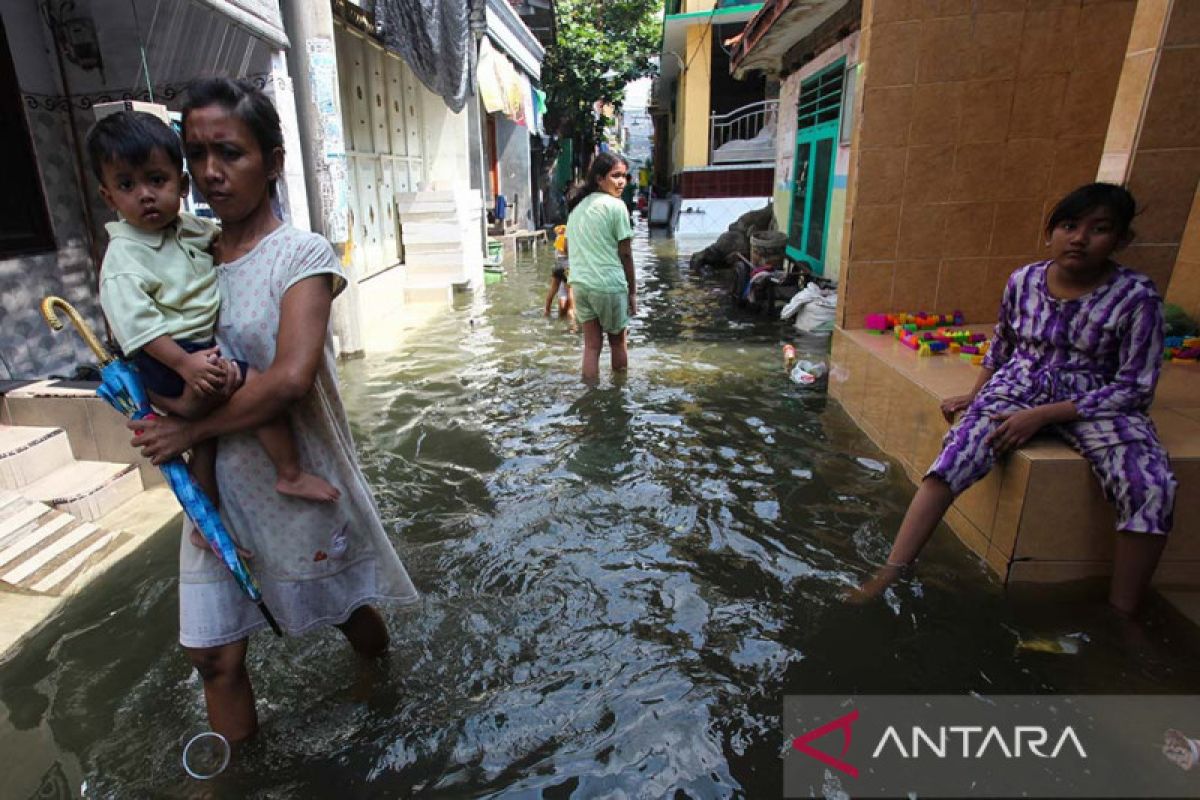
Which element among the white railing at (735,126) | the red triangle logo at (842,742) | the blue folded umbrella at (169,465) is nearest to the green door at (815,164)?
the white railing at (735,126)

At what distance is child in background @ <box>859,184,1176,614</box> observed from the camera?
2568mm

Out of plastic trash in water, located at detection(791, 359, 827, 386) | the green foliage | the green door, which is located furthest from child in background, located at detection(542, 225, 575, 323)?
the green foliage

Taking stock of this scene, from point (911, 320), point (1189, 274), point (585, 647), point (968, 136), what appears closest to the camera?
point (585, 647)

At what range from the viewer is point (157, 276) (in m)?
1.61

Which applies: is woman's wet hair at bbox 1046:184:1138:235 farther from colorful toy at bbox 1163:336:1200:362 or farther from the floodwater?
colorful toy at bbox 1163:336:1200:362

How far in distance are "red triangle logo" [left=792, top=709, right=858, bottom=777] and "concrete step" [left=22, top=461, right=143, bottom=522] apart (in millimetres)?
3561

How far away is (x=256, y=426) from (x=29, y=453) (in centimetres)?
283

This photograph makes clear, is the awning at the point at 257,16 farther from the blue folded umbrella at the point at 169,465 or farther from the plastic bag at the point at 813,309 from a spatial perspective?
the plastic bag at the point at 813,309

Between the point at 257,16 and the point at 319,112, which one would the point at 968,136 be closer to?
the point at 257,16

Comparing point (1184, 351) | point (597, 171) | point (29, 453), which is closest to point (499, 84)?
point (597, 171)

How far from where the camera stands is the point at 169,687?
2.48 m

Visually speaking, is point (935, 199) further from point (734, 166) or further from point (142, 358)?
point (734, 166)

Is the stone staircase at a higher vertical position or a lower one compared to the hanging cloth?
lower

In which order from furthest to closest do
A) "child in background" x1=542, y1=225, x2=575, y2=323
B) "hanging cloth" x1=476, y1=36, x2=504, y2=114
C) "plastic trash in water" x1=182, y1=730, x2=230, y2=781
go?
"hanging cloth" x1=476, y1=36, x2=504, y2=114
"child in background" x1=542, y1=225, x2=575, y2=323
"plastic trash in water" x1=182, y1=730, x2=230, y2=781
